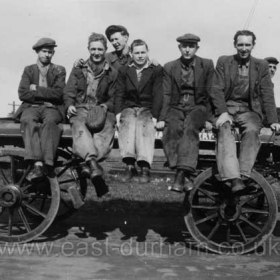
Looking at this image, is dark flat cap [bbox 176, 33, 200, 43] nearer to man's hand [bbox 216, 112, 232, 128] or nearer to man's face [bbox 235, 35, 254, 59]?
man's face [bbox 235, 35, 254, 59]

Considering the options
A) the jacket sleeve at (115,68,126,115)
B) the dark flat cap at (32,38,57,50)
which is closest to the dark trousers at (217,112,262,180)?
the jacket sleeve at (115,68,126,115)

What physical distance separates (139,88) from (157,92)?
0.23 meters

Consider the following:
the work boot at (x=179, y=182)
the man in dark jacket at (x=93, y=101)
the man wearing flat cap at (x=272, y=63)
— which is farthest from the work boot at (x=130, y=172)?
the man wearing flat cap at (x=272, y=63)

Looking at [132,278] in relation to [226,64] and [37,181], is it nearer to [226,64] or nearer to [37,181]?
[37,181]

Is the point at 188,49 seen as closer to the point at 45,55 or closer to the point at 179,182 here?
the point at 179,182

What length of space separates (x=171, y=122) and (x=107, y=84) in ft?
3.53

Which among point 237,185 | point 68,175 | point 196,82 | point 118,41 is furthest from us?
point 118,41

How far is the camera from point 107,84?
6.30 meters

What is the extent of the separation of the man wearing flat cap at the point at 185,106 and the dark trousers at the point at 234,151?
0.29 meters

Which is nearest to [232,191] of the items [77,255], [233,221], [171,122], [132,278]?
[233,221]

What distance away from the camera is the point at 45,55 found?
6.47 meters

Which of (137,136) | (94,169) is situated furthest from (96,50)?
(94,169)

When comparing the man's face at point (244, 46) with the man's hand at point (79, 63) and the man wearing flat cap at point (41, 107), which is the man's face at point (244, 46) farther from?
the man wearing flat cap at point (41, 107)

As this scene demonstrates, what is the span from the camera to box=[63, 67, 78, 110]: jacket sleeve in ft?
20.3
